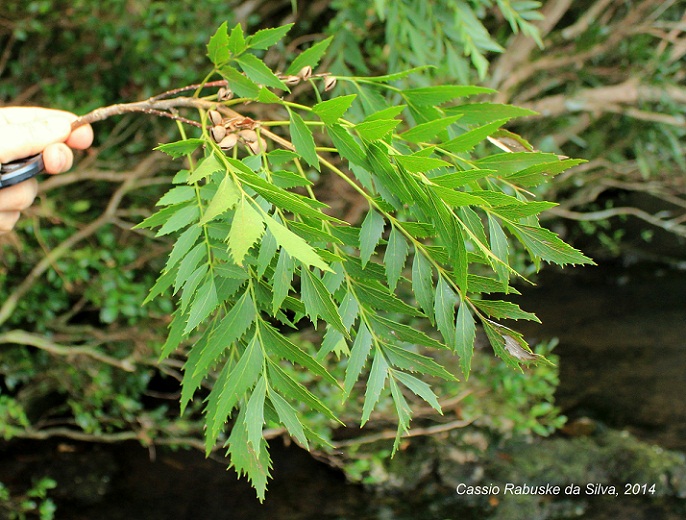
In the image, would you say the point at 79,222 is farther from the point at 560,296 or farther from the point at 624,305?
the point at 624,305

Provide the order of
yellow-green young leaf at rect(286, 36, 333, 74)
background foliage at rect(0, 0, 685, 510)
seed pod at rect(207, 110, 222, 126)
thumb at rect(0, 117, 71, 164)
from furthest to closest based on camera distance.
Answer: background foliage at rect(0, 0, 685, 510) < thumb at rect(0, 117, 71, 164) < yellow-green young leaf at rect(286, 36, 333, 74) < seed pod at rect(207, 110, 222, 126)

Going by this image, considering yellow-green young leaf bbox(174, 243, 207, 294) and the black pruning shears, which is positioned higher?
yellow-green young leaf bbox(174, 243, 207, 294)

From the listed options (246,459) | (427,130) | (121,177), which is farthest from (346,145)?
(121,177)

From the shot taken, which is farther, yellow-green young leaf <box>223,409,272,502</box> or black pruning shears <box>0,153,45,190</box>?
black pruning shears <box>0,153,45,190</box>

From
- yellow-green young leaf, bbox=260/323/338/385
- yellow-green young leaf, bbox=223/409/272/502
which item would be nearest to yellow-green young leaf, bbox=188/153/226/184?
yellow-green young leaf, bbox=260/323/338/385

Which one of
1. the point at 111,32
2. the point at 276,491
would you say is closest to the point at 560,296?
the point at 276,491

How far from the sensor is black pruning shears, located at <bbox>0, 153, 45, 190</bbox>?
4.01 ft

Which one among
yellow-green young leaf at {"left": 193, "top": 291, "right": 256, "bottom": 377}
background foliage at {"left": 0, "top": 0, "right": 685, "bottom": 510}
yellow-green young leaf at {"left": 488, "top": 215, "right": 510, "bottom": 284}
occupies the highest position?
yellow-green young leaf at {"left": 488, "top": 215, "right": 510, "bottom": 284}

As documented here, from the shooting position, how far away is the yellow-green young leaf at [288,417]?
0.95 metres

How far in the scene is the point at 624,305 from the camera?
16.8 ft

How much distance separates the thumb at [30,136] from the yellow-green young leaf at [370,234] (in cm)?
68

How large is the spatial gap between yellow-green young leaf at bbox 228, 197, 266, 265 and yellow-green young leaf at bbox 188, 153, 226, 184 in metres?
0.06

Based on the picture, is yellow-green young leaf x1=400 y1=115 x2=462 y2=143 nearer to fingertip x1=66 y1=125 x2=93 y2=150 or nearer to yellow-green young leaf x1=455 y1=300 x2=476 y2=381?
yellow-green young leaf x1=455 y1=300 x2=476 y2=381

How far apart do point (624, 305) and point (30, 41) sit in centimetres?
439
